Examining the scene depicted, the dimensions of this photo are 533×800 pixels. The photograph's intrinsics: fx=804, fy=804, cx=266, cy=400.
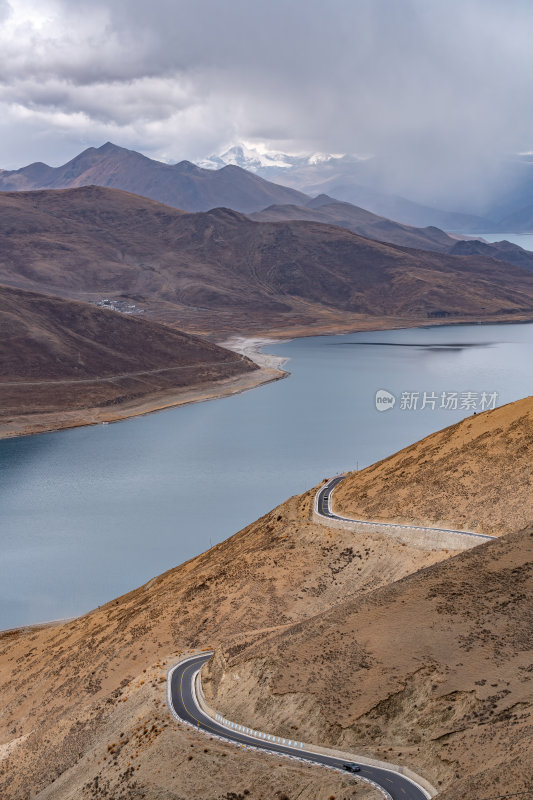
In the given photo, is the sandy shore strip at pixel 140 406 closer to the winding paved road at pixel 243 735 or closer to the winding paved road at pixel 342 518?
the winding paved road at pixel 342 518

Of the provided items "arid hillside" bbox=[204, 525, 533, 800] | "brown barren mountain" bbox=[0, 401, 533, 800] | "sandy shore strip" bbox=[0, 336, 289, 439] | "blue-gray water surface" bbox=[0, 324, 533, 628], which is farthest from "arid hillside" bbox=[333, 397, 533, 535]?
"sandy shore strip" bbox=[0, 336, 289, 439]

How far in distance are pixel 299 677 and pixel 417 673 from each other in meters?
4.86

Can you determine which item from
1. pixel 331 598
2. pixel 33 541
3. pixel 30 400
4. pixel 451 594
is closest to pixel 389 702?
pixel 451 594

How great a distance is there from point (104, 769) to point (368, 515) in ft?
86.7

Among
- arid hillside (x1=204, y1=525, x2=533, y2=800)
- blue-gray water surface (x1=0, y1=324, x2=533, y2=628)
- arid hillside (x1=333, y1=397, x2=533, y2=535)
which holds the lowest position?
blue-gray water surface (x1=0, y1=324, x2=533, y2=628)

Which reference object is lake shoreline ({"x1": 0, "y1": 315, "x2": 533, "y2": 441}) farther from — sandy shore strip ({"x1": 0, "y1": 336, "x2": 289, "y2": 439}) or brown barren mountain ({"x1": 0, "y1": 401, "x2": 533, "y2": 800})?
brown barren mountain ({"x1": 0, "y1": 401, "x2": 533, "y2": 800})

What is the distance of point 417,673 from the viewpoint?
30.1 m

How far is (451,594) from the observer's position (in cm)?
3494

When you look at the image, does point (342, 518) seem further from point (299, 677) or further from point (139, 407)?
point (139, 407)

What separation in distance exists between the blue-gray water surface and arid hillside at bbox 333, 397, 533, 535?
2142 cm

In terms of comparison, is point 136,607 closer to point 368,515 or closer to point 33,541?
point 368,515

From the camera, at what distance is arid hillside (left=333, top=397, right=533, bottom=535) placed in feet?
166

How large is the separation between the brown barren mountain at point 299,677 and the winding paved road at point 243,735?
600mm

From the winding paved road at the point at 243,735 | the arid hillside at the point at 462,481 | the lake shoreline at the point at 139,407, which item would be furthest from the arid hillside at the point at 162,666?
the lake shoreline at the point at 139,407
